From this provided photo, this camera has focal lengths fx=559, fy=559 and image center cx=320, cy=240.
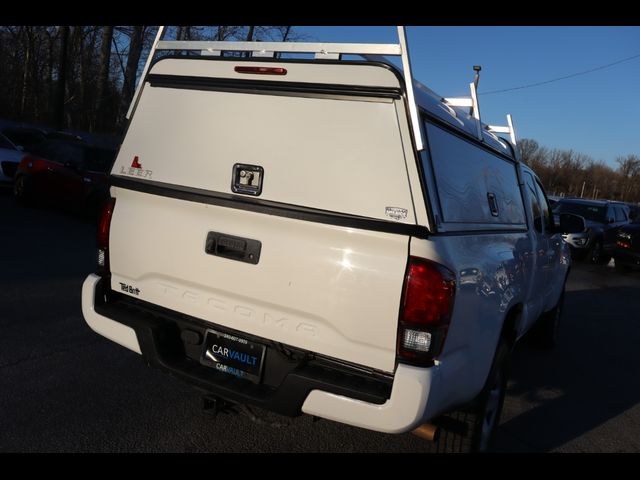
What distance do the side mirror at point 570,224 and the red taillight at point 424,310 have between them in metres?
3.58

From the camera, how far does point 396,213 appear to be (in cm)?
265

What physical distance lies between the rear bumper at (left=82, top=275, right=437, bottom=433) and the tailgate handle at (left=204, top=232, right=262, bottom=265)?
0.44m

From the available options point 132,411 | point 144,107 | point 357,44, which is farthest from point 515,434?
point 144,107

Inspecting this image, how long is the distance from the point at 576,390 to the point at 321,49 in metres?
4.11

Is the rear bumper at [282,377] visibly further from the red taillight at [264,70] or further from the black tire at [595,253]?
the black tire at [595,253]

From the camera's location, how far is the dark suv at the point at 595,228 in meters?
16.2

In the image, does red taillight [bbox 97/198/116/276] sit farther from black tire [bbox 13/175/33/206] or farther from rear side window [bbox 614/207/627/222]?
rear side window [bbox 614/207/627/222]

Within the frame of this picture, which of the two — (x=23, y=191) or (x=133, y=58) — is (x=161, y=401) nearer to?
(x=23, y=191)

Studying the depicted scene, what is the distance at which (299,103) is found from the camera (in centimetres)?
296

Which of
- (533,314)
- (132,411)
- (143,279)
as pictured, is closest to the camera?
(143,279)

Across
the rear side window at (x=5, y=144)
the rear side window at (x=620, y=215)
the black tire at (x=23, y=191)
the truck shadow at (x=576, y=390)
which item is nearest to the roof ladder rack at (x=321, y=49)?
the truck shadow at (x=576, y=390)

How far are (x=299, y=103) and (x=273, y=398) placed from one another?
5.03 ft

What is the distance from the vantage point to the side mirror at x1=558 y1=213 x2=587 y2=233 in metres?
5.69
